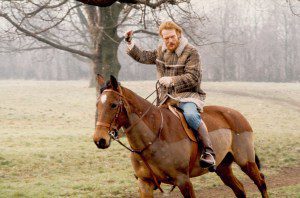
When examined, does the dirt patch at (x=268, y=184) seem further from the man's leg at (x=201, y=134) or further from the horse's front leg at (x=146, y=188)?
the horse's front leg at (x=146, y=188)

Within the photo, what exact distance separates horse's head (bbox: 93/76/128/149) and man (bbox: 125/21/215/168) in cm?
84

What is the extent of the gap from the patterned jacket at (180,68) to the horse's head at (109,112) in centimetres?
92

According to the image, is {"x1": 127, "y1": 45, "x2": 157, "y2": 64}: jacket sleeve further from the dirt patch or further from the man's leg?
the dirt patch

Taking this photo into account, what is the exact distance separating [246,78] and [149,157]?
6246 cm

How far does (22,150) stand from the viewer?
13820mm

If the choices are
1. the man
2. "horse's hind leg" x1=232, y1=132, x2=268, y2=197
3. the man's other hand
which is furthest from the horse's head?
"horse's hind leg" x1=232, y1=132, x2=268, y2=197

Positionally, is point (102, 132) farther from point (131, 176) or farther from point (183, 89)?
point (131, 176)

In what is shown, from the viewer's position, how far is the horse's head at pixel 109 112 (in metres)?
4.75

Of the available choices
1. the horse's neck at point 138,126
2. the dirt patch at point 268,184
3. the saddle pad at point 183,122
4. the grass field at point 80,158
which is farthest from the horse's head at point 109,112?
the dirt patch at point 268,184

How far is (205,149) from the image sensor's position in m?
5.93

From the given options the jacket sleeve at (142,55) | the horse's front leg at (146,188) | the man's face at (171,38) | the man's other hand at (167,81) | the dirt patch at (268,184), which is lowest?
the dirt patch at (268,184)

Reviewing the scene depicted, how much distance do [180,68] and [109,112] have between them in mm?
1445

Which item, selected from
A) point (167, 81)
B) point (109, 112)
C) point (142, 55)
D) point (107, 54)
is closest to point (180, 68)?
point (167, 81)

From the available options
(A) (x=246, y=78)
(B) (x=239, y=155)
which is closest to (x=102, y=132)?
(B) (x=239, y=155)
